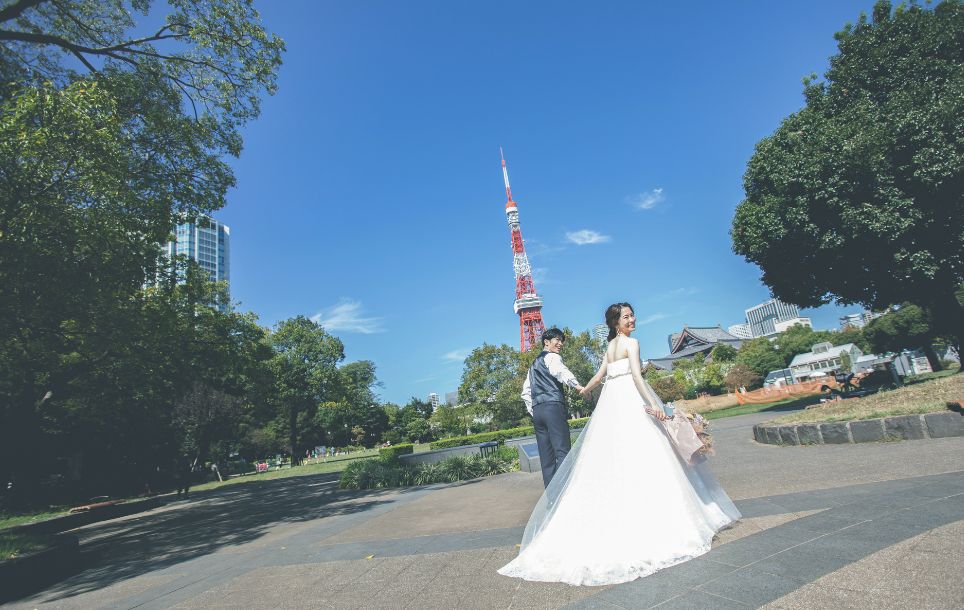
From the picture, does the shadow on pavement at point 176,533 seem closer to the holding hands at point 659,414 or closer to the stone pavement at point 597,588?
the stone pavement at point 597,588

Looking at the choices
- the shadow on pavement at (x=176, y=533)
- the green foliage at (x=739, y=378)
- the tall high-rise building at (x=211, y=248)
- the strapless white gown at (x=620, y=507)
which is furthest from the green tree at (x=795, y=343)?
the tall high-rise building at (x=211, y=248)

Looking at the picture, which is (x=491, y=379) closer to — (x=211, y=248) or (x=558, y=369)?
(x=558, y=369)

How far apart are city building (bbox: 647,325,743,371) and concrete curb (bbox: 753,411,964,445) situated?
54.6 metres

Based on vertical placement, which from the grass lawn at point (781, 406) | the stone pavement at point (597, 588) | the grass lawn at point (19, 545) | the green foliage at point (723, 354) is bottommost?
→ the grass lawn at point (781, 406)

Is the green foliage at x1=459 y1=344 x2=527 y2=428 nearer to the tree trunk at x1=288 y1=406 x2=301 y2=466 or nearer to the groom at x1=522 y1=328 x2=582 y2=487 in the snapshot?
the tree trunk at x1=288 y1=406 x2=301 y2=466

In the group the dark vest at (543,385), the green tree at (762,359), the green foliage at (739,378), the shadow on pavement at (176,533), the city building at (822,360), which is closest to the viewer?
the dark vest at (543,385)

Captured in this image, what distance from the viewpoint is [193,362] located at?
13141 millimetres

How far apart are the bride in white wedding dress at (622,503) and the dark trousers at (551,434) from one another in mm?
614

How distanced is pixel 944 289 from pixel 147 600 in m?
22.1

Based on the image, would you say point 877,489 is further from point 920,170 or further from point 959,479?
point 920,170

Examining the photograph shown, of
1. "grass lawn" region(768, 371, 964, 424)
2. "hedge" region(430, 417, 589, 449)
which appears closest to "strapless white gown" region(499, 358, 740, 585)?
"grass lawn" region(768, 371, 964, 424)

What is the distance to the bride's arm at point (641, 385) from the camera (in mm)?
4020

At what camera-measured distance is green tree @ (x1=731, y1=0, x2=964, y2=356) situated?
45.8 ft

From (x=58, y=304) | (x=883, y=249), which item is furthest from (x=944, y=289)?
(x=58, y=304)
